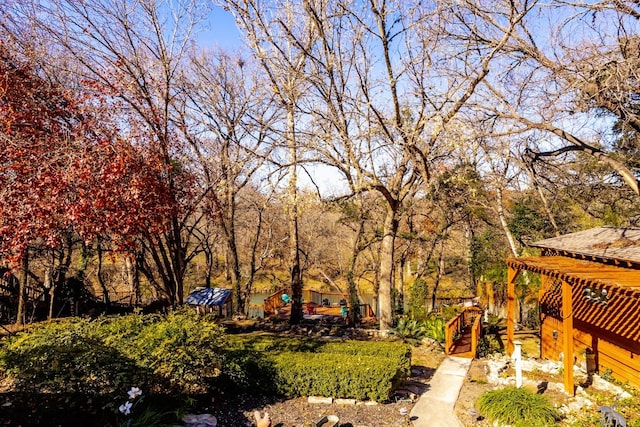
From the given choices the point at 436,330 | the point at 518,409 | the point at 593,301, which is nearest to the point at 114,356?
the point at 518,409

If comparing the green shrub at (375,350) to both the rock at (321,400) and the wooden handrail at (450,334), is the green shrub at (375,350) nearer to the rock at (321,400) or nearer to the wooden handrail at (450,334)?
the rock at (321,400)

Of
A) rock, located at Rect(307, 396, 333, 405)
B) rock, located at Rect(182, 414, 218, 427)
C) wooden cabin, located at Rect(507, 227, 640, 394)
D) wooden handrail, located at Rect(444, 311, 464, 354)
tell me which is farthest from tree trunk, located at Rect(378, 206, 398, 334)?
rock, located at Rect(182, 414, 218, 427)

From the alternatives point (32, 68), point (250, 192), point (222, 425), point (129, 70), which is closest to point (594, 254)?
point (222, 425)

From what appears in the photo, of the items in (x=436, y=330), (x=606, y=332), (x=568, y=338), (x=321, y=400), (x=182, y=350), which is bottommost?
(x=436, y=330)

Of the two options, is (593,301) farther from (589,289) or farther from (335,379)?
(335,379)

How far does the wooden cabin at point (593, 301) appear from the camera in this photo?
7.23m

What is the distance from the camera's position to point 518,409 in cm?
626

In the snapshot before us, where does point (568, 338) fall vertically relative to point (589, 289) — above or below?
below

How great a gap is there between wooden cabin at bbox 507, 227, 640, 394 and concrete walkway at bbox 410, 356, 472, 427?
1794 mm

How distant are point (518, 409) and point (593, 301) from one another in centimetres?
347

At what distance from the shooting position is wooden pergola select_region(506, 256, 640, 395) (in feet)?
21.7

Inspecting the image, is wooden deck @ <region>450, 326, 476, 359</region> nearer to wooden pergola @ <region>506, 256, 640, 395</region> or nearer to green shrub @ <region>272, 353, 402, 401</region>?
wooden pergola @ <region>506, 256, 640, 395</region>

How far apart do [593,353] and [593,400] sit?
1.78 m

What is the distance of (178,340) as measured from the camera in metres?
6.33
